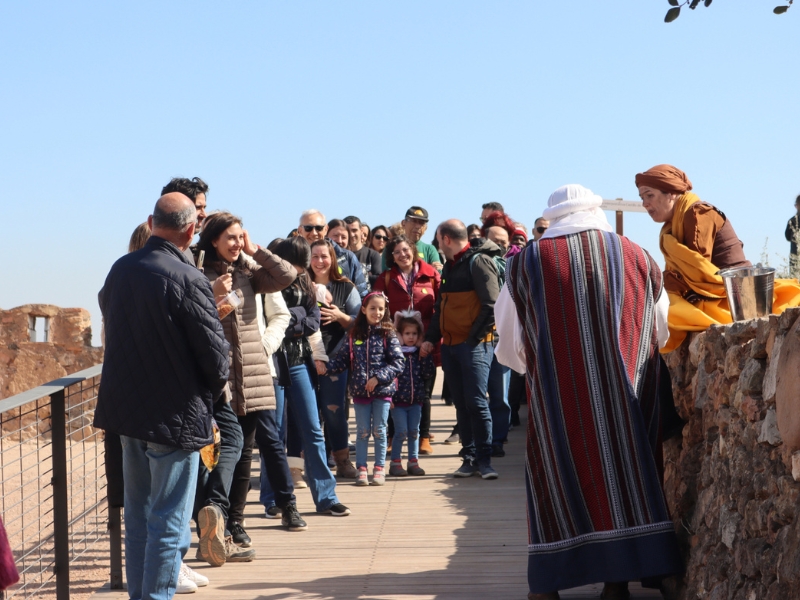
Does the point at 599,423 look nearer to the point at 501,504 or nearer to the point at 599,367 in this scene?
the point at 599,367

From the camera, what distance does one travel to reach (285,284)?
17.5 ft

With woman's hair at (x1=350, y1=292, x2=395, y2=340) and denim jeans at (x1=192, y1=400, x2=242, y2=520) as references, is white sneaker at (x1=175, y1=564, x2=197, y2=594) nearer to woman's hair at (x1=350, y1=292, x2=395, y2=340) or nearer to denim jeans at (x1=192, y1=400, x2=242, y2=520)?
denim jeans at (x1=192, y1=400, x2=242, y2=520)

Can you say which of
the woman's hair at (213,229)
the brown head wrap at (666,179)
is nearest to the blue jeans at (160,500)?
the woman's hair at (213,229)

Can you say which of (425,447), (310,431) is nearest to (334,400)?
(310,431)

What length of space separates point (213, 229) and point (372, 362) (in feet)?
8.02

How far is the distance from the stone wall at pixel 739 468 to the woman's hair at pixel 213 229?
231 centimetres

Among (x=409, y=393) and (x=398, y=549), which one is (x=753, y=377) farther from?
(x=409, y=393)

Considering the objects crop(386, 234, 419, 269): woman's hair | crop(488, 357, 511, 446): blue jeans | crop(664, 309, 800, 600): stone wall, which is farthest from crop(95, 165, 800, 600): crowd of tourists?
crop(488, 357, 511, 446): blue jeans

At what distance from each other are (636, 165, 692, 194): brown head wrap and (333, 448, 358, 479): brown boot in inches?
147

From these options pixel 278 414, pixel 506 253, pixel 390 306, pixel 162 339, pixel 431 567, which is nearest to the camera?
pixel 162 339

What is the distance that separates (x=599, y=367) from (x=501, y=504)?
9.07 feet

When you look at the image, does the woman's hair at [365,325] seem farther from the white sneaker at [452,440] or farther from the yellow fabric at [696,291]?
the yellow fabric at [696,291]

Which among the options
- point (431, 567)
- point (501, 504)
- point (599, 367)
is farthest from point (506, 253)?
point (599, 367)

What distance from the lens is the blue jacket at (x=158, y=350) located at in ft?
12.8
